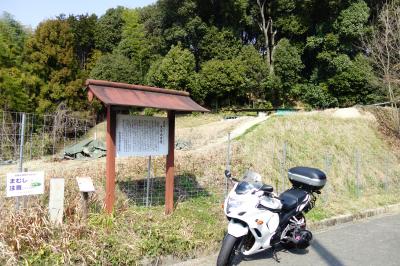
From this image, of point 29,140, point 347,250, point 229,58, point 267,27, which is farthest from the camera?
point 267,27

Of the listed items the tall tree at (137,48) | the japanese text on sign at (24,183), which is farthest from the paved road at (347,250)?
the tall tree at (137,48)

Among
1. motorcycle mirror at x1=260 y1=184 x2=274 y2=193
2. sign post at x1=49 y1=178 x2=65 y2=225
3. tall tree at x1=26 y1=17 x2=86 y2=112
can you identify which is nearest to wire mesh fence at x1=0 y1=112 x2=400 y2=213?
sign post at x1=49 y1=178 x2=65 y2=225

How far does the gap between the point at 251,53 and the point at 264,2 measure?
4.79 m

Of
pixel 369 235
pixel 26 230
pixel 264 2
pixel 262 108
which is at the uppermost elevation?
pixel 264 2

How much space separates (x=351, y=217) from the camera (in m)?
7.48

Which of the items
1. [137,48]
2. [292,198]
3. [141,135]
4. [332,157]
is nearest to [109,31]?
[137,48]

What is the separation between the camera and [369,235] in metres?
6.34

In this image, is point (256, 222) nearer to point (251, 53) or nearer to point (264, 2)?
point (251, 53)

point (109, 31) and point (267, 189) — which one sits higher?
point (109, 31)

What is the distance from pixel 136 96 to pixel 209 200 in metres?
2.87

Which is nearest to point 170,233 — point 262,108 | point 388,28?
point 388,28

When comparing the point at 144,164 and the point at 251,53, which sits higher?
the point at 251,53

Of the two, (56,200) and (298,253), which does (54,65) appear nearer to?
(56,200)

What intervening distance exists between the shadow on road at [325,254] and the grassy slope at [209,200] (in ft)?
4.02
